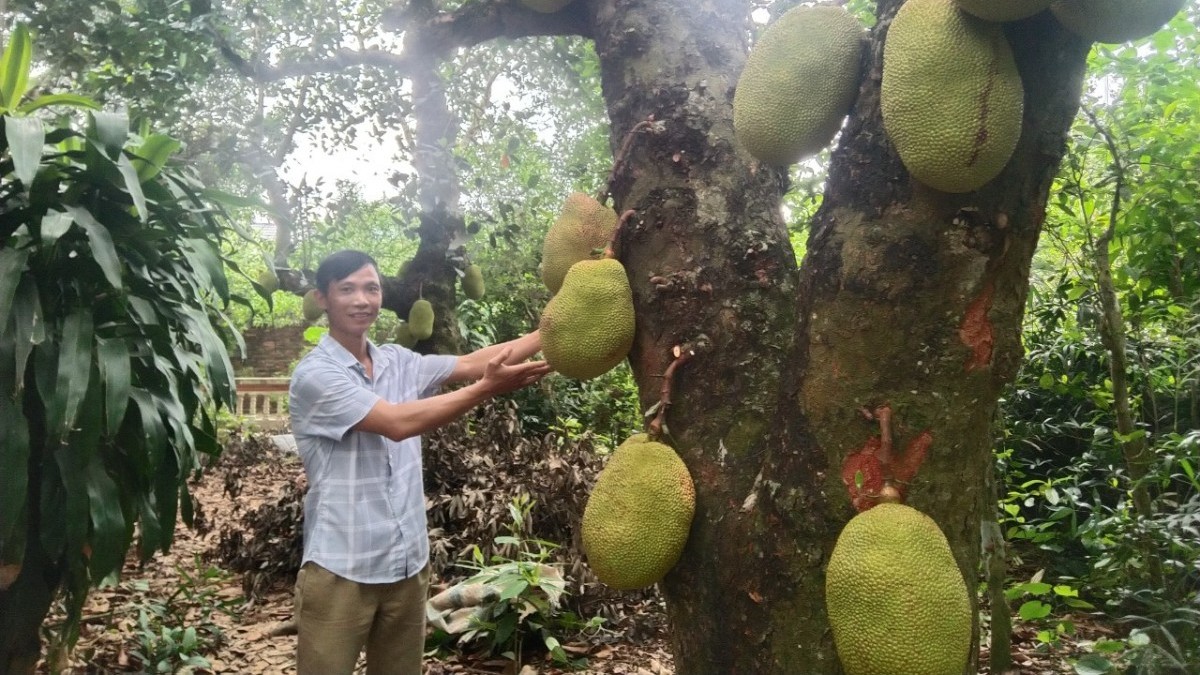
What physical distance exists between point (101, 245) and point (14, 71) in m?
0.72

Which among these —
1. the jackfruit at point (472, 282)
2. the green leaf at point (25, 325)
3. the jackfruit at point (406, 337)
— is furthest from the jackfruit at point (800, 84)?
the jackfruit at point (472, 282)

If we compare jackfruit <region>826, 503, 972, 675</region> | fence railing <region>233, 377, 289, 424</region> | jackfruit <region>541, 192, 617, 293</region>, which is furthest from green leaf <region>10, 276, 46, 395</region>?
fence railing <region>233, 377, 289, 424</region>

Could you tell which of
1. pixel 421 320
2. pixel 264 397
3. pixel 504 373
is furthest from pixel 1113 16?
pixel 264 397

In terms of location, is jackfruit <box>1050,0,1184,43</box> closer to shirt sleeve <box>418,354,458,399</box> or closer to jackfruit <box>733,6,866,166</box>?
jackfruit <box>733,6,866,166</box>

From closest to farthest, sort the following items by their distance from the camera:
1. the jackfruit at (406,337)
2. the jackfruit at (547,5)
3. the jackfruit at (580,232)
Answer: the jackfruit at (580,232), the jackfruit at (547,5), the jackfruit at (406,337)

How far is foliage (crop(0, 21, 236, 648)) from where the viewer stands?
188 cm

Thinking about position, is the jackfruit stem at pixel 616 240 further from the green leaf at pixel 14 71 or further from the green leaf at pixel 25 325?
the green leaf at pixel 14 71

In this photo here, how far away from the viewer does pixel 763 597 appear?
1.02 m

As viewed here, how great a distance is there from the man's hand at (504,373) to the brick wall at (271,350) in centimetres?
1091

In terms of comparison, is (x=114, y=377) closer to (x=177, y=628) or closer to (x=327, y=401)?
(x=327, y=401)

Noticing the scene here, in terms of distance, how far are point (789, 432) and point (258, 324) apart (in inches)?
507

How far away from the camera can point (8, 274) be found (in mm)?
1854

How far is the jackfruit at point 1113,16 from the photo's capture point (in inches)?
32.3

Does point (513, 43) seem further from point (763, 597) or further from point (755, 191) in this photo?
point (763, 597)
